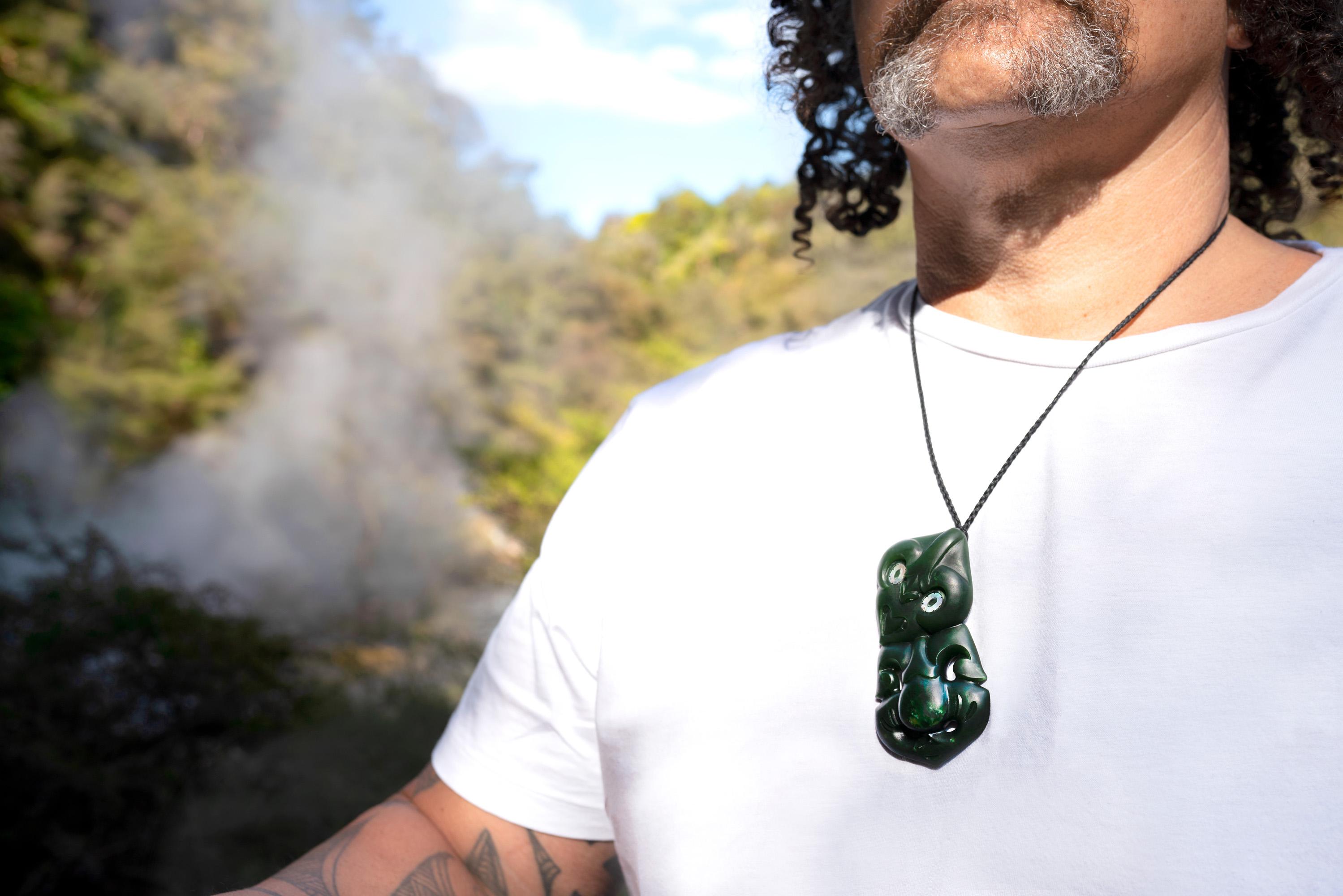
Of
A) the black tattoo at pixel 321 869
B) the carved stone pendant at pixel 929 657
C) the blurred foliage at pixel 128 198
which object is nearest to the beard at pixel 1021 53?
the carved stone pendant at pixel 929 657

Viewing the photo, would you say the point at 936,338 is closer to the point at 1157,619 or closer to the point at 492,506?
the point at 1157,619

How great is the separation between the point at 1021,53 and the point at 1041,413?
409mm

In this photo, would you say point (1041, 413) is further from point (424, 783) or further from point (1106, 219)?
point (424, 783)

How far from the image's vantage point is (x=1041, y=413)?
3.30ft

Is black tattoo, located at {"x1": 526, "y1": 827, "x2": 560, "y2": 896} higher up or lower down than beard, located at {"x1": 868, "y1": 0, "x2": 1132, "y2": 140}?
lower down

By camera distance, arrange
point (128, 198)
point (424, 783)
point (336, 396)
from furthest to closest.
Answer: point (336, 396) < point (128, 198) < point (424, 783)

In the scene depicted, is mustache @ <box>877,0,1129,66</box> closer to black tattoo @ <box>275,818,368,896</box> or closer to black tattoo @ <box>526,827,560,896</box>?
black tattoo @ <box>526,827,560,896</box>

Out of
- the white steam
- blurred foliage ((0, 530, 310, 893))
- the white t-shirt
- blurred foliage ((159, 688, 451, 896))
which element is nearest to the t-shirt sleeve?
the white t-shirt

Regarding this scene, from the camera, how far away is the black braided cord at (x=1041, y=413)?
3.22ft

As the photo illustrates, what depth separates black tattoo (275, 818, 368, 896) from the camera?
109 centimetres

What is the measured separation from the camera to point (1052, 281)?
1100mm

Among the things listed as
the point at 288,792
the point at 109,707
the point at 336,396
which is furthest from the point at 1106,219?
the point at 336,396

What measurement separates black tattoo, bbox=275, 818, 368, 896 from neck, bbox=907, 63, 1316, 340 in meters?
1.08

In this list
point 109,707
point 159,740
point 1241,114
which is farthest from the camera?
point 159,740
